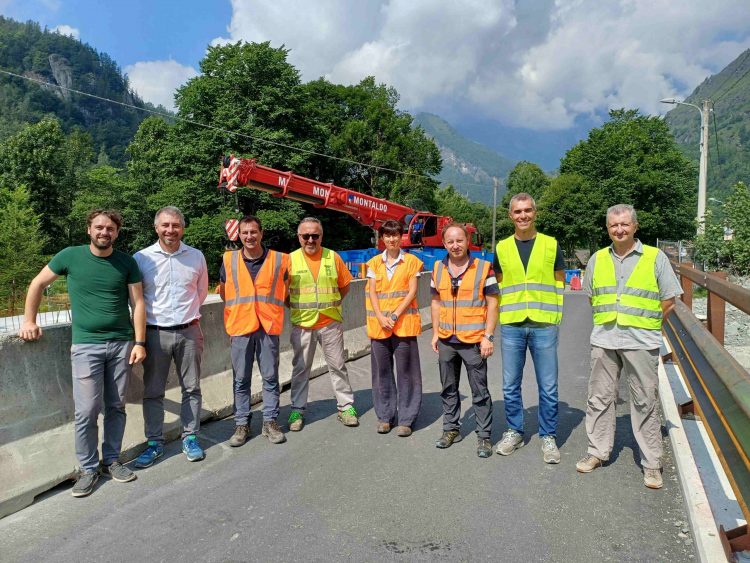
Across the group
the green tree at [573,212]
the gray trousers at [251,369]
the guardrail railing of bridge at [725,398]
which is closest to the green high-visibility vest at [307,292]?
the gray trousers at [251,369]

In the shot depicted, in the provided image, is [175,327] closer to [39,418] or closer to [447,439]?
[39,418]

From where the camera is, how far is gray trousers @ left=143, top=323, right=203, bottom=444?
438cm

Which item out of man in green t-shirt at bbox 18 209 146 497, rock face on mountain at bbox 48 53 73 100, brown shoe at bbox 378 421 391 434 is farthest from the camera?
rock face on mountain at bbox 48 53 73 100

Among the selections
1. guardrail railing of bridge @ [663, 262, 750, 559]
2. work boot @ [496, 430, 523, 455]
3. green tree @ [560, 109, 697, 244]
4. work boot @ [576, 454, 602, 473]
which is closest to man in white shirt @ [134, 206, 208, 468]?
work boot @ [496, 430, 523, 455]

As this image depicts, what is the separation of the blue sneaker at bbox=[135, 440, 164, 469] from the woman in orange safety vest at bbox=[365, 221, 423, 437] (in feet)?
6.25

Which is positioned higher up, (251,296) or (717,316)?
(251,296)

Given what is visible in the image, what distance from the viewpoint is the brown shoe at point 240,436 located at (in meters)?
4.69

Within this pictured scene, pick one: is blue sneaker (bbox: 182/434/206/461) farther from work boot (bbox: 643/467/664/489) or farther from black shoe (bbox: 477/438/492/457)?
work boot (bbox: 643/467/664/489)

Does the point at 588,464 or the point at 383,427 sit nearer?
the point at 588,464

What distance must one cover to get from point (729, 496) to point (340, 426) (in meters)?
3.16

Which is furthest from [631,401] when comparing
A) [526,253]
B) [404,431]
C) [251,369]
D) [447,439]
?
[251,369]

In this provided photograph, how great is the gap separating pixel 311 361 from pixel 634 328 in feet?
9.60

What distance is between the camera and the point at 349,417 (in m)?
5.25

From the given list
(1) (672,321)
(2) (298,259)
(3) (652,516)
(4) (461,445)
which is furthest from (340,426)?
(1) (672,321)
